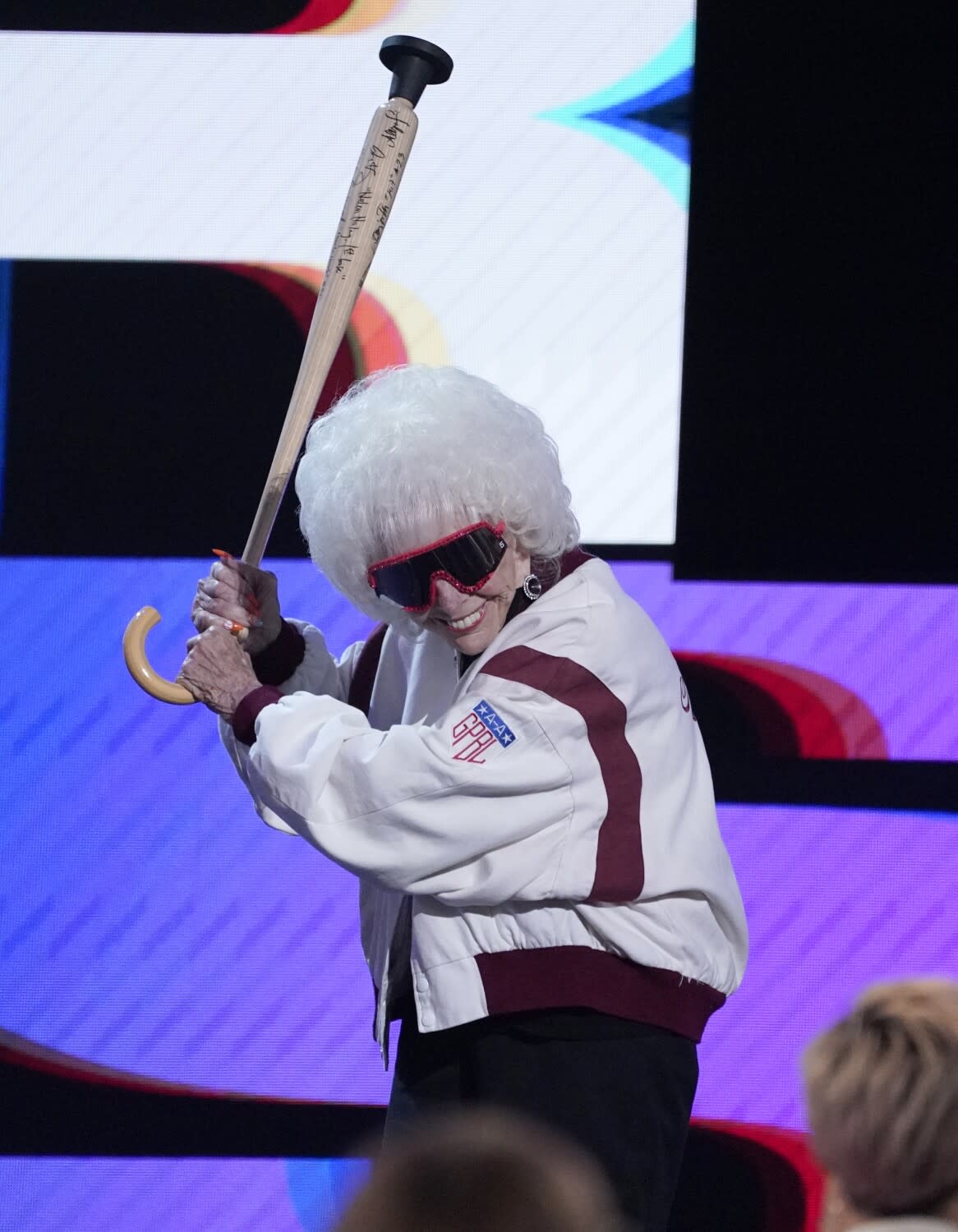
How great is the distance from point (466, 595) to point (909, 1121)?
2.76ft

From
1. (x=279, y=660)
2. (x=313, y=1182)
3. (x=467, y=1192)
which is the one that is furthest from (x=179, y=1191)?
(x=467, y=1192)

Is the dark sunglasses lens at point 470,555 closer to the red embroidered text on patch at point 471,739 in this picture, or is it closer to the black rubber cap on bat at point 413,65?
the red embroidered text on patch at point 471,739

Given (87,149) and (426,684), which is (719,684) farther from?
(87,149)

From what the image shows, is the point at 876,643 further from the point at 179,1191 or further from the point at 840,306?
the point at 179,1191

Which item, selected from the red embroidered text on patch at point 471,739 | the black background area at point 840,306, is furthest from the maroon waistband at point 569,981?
the black background area at point 840,306

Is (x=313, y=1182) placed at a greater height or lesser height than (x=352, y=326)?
lesser

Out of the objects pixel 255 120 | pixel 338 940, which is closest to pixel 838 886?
pixel 338 940

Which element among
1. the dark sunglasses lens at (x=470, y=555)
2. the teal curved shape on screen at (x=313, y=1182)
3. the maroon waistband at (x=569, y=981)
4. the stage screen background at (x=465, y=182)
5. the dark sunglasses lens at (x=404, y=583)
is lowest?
the teal curved shape on screen at (x=313, y=1182)

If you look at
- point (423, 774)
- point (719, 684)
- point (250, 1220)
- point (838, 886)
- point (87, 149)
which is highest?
point (87, 149)

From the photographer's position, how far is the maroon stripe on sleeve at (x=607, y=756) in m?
1.66

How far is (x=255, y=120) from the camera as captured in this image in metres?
2.63

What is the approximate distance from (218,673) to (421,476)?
34 cm

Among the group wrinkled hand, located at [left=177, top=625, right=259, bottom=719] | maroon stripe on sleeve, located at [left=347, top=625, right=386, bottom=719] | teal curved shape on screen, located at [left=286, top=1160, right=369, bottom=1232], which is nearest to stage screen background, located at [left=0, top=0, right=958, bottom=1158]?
teal curved shape on screen, located at [left=286, top=1160, right=369, bottom=1232]

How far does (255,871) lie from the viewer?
2611 mm
